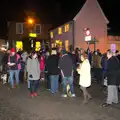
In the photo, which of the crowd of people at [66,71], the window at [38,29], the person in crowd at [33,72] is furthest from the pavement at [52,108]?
the window at [38,29]

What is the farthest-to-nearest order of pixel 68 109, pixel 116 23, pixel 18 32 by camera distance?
pixel 18 32
pixel 116 23
pixel 68 109

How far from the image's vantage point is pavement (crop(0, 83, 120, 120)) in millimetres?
8820

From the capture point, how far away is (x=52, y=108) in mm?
9961

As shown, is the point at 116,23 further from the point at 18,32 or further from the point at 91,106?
the point at 91,106

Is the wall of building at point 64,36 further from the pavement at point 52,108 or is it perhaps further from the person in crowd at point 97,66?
the pavement at point 52,108

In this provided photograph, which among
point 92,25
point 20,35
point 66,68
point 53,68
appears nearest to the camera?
point 66,68

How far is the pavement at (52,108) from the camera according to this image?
8.82 meters

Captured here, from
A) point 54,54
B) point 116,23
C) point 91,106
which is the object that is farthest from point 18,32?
point 91,106

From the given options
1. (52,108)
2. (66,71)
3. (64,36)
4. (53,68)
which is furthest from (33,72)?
(64,36)

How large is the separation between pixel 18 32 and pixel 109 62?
4179cm

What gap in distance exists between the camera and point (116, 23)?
1709 inches

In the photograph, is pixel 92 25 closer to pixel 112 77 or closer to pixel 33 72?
pixel 33 72

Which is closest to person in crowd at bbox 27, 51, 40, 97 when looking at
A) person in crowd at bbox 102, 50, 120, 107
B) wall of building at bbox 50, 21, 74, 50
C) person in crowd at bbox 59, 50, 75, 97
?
person in crowd at bbox 59, 50, 75, 97

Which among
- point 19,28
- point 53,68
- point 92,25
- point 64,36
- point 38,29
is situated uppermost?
point 19,28
